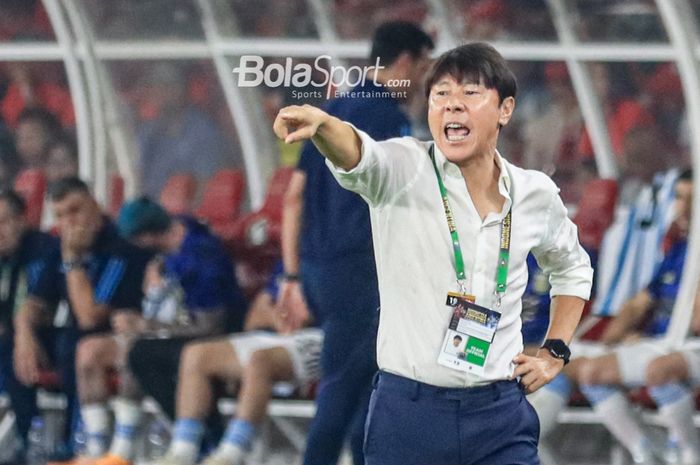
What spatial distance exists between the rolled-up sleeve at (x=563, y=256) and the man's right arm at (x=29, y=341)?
15.3 feet

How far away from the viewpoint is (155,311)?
795 centimetres

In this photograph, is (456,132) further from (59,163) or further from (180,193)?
(59,163)

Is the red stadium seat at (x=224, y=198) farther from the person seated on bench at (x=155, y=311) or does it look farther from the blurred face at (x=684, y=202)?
the blurred face at (x=684, y=202)

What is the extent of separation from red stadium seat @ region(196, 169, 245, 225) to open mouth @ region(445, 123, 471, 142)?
17.0ft

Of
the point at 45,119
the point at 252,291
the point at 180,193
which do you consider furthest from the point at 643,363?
the point at 45,119

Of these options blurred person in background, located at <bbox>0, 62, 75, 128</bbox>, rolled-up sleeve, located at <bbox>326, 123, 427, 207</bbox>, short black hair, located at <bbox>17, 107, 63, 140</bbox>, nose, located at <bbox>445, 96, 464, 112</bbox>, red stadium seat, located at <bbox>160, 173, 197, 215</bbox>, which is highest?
blurred person in background, located at <bbox>0, 62, 75, 128</bbox>

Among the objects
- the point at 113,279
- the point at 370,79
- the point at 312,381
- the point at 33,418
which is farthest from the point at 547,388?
the point at 33,418

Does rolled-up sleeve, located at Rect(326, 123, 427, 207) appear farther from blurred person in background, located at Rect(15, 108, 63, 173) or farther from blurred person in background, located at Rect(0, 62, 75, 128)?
blurred person in background, located at Rect(0, 62, 75, 128)

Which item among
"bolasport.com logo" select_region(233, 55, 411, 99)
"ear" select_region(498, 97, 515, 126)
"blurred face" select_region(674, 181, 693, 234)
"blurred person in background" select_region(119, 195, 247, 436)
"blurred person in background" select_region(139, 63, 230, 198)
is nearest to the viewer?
"ear" select_region(498, 97, 515, 126)

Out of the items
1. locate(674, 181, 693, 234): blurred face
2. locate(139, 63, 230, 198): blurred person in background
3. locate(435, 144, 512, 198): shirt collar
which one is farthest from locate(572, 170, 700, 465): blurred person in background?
locate(139, 63, 230, 198): blurred person in background

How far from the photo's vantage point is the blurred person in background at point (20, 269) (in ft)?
27.8

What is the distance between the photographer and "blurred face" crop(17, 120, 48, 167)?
397 inches

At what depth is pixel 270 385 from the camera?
715cm

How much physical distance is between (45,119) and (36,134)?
107mm
